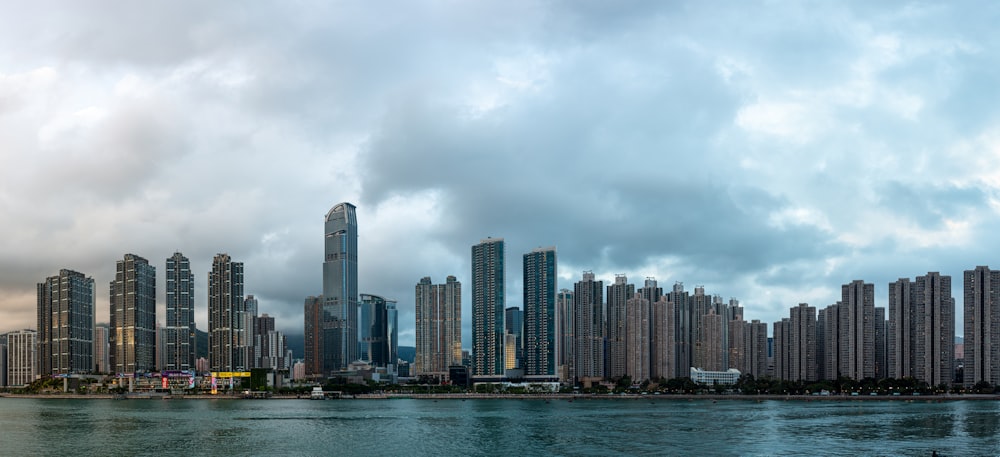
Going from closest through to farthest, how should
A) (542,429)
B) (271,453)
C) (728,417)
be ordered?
(271,453), (542,429), (728,417)

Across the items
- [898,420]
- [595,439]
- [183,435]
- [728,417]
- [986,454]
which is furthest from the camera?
[728,417]

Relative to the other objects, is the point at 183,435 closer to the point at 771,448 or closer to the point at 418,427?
the point at 418,427

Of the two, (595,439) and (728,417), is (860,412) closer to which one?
(728,417)

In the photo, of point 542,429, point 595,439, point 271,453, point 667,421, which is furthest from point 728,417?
point 271,453

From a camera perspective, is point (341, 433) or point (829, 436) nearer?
point (829, 436)

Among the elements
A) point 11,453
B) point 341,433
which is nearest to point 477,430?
point 341,433

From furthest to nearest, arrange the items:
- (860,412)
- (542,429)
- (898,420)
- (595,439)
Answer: (860,412), (898,420), (542,429), (595,439)
